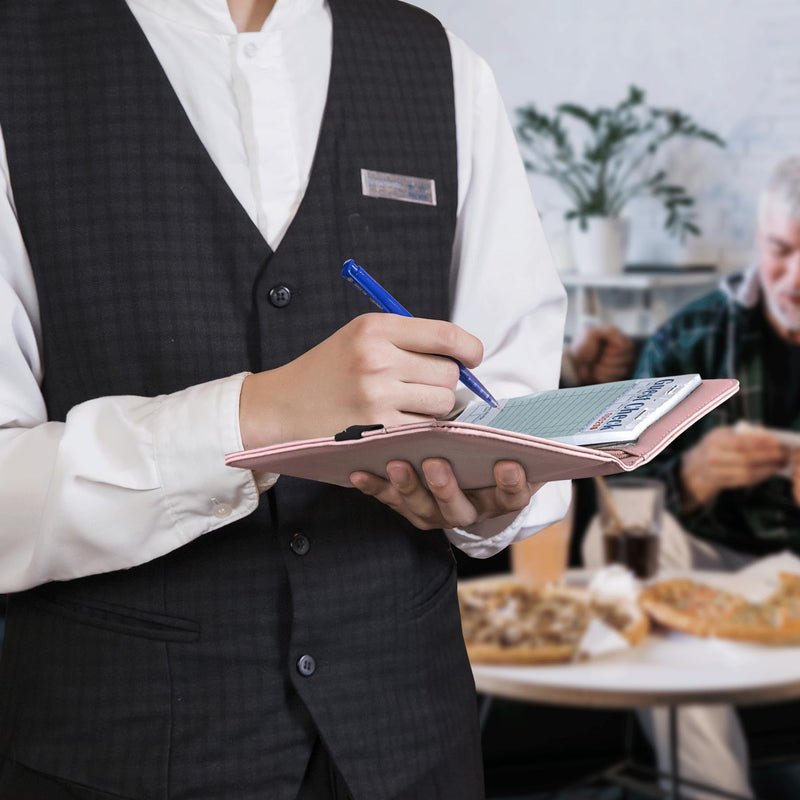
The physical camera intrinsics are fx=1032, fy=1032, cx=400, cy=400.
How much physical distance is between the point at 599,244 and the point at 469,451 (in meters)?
2.09

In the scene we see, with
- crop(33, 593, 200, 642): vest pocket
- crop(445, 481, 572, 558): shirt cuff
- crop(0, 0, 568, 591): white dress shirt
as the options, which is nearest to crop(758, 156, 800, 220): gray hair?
crop(0, 0, 568, 591): white dress shirt

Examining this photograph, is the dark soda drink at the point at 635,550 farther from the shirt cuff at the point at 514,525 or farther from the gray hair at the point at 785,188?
the shirt cuff at the point at 514,525

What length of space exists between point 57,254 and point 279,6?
36cm

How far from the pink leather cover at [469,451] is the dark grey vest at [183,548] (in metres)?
0.18

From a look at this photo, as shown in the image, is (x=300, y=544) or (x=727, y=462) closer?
(x=300, y=544)

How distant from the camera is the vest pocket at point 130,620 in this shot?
93cm

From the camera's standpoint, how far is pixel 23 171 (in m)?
0.95

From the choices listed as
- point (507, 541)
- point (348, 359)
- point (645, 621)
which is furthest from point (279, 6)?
point (645, 621)

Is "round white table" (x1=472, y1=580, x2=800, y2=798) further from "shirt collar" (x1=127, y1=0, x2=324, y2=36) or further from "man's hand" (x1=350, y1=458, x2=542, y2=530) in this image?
"shirt collar" (x1=127, y1=0, x2=324, y2=36)

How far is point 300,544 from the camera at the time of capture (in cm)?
96

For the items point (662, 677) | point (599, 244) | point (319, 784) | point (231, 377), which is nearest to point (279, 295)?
point (231, 377)

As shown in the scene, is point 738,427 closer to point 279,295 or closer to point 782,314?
point 782,314

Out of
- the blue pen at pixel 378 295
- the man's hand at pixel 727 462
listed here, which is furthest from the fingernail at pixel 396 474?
the man's hand at pixel 727 462

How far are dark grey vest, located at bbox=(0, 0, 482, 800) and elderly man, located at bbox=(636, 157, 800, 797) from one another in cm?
191
